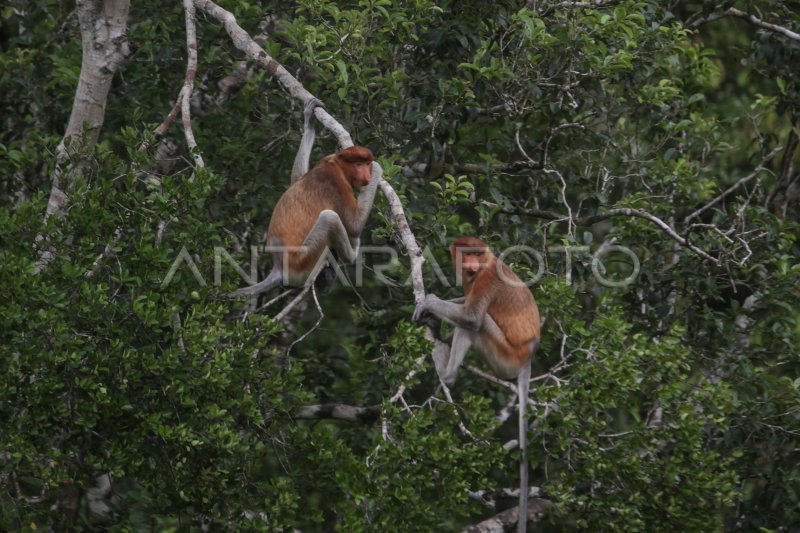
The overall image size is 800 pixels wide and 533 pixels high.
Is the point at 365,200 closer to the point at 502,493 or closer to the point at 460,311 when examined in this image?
the point at 460,311

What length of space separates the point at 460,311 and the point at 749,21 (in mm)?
2483

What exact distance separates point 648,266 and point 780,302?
0.74 metres

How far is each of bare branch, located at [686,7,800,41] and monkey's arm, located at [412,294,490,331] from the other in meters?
2.20

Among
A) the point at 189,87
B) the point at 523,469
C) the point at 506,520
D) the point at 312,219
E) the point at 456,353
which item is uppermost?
the point at 189,87

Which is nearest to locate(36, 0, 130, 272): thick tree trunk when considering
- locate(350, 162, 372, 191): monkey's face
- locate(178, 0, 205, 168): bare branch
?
locate(178, 0, 205, 168): bare branch

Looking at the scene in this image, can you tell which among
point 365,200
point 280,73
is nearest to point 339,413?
point 365,200

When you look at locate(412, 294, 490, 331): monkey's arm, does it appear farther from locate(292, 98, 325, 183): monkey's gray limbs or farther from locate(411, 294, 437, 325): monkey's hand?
locate(292, 98, 325, 183): monkey's gray limbs

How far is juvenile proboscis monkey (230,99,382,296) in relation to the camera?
5074mm

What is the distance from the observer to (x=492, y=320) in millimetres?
5297

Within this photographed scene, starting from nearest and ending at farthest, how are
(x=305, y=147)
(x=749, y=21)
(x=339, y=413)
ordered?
1. (x=305, y=147)
2. (x=339, y=413)
3. (x=749, y=21)

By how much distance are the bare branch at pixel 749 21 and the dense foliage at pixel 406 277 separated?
8cm

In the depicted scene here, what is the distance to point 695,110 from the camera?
21.4ft

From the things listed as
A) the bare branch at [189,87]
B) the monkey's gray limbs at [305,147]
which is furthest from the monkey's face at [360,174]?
the bare branch at [189,87]

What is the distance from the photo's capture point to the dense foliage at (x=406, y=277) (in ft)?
13.2
